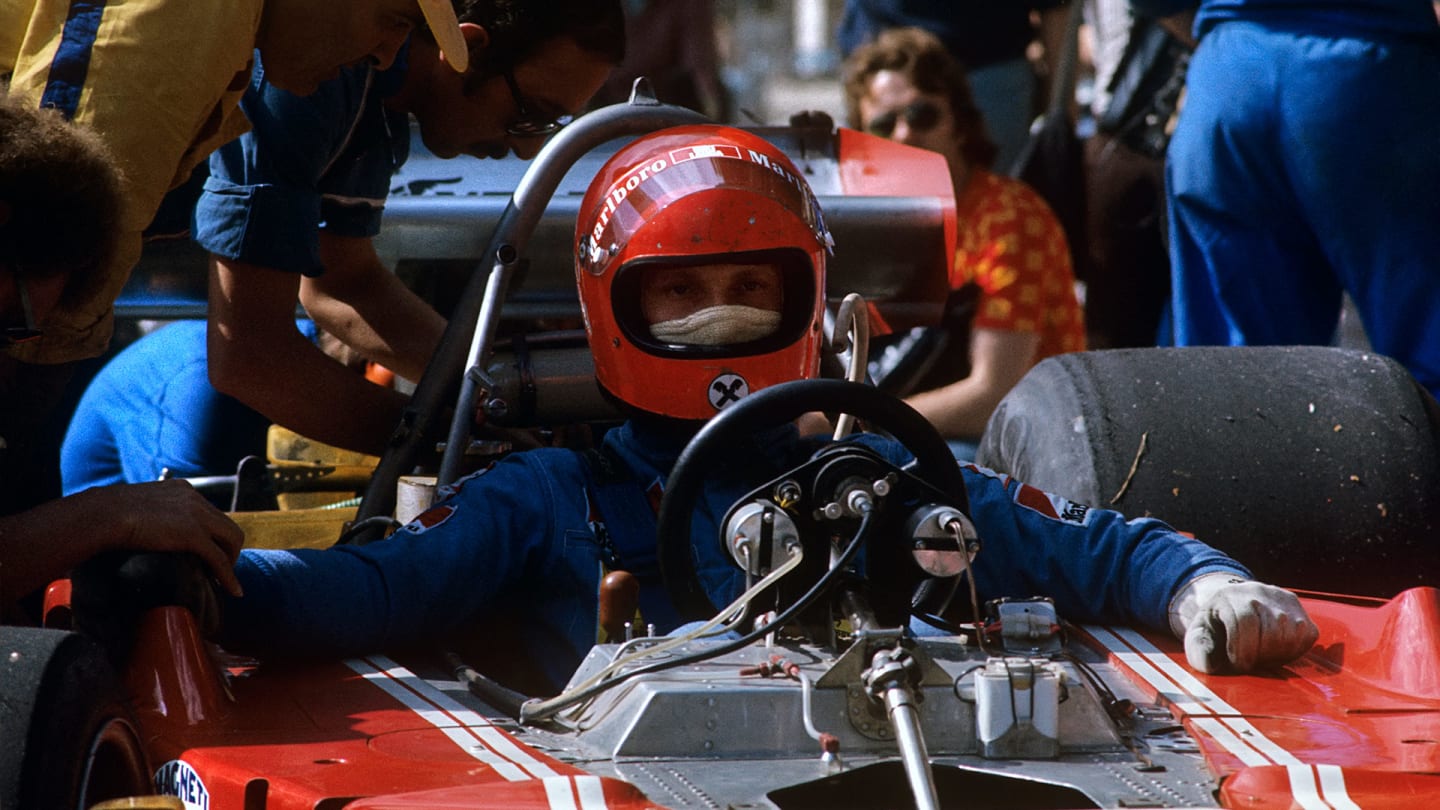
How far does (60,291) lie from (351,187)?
3.82 ft

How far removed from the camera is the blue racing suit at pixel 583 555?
95.5 inches

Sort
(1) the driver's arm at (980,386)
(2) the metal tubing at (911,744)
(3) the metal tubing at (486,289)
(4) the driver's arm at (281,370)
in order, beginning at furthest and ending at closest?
(1) the driver's arm at (980,386) < (4) the driver's arm at (281,370) < (3) the metal tubing at (486,289) < (2) the metal tubing at (911,744)

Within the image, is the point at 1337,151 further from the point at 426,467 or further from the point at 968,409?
the point at 426,467

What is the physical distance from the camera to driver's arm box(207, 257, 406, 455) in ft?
10.4

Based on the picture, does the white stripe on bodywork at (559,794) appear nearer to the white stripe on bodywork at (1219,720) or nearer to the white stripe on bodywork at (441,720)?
the white stripe on bodywork at (441,720)

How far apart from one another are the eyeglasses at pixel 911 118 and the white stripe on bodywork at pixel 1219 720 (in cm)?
280

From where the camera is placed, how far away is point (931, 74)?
17.2 ft

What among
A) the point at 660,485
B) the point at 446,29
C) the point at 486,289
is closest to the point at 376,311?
the point at 486,289

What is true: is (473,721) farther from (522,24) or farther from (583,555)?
(522,24)

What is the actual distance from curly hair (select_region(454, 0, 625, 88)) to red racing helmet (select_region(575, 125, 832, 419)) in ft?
2.17

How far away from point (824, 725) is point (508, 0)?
175 cm

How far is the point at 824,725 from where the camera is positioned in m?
2.00

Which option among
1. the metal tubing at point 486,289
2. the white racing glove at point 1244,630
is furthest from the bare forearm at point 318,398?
the white racing glove at point 1244,630

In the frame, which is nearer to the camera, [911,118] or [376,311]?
[376,311]
